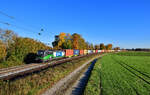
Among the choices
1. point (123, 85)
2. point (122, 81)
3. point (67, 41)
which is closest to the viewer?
point (123, 85)

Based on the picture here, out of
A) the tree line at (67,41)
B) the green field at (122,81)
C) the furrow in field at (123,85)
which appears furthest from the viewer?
the tree line at (67,41)

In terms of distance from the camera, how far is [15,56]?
20359mm

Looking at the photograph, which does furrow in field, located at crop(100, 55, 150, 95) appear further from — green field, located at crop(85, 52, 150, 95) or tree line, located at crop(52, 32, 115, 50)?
tree line, located at crop(52, 32, 115, 50)

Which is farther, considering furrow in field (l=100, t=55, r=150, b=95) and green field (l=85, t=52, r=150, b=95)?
green field (l=85, t=52, r=150, b=95)

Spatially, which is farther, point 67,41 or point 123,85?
point 67,41

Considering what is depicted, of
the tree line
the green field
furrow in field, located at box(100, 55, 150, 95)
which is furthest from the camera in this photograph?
the tree line

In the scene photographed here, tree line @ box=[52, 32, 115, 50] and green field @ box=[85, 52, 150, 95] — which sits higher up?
tree line @ box=[52, 32, 115, 50]

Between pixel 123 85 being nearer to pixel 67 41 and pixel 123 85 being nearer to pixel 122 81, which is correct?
pixel 122 81

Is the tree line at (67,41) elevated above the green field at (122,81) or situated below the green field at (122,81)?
above

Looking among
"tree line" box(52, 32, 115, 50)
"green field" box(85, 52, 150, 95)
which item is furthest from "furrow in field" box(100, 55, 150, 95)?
"tree line" box(52, 32, 115, 50)

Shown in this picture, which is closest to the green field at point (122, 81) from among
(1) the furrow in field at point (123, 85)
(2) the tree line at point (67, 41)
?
(1) the furrow in field at point (123, 85)

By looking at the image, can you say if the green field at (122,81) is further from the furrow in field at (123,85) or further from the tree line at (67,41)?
the tree line at (67,41)

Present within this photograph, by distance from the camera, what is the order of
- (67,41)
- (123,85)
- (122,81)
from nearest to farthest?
(123,85) < (122,81) < (67,41)

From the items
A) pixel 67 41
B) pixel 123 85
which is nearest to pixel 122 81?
pixel 123 85
